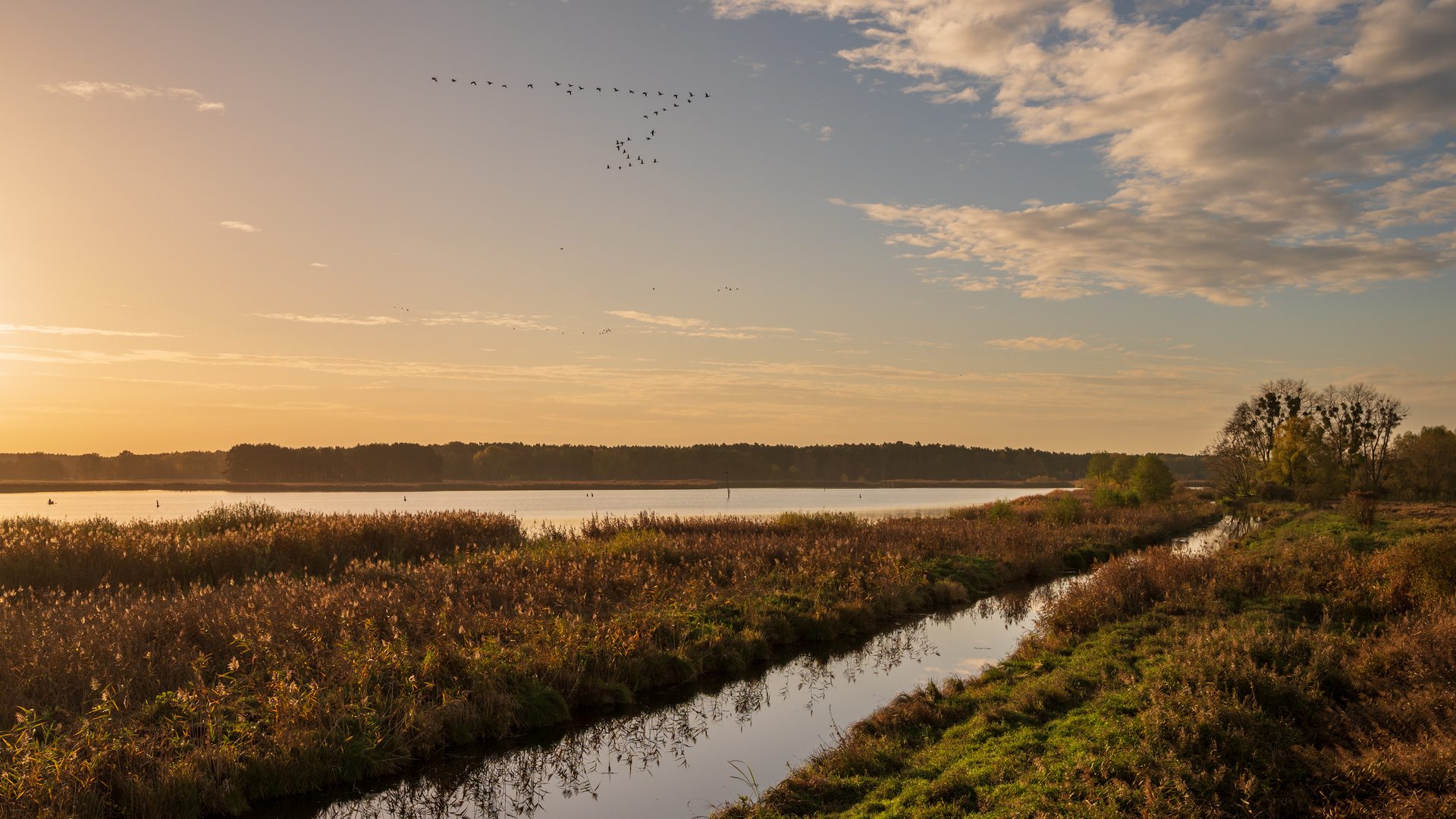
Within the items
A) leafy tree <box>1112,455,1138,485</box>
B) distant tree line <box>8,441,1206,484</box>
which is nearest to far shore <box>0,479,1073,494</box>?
distant tree line <box>8,441,1206,484</box>

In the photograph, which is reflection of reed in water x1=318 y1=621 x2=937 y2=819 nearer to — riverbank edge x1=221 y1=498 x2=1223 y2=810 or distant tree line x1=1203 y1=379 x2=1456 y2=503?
riverbank edge x1=221 y1=498 x2=1223 y2=810

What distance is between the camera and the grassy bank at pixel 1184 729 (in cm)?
833

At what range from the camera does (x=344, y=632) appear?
15953 millimetres

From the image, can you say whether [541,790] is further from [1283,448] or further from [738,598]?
[1283,448]

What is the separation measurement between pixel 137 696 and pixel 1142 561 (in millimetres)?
28256

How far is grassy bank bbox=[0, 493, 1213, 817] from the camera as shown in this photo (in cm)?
1121

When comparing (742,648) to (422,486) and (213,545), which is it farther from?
(422,486)

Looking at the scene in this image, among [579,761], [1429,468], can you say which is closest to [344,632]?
[579,761]

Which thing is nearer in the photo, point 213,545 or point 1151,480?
point 213,545

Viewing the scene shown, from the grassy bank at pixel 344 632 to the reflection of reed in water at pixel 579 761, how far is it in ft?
2.69

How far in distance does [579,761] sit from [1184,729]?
30.4ft

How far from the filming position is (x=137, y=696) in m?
13.2

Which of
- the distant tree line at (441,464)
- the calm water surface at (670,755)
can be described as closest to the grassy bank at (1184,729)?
the calm water surface at (670,755)

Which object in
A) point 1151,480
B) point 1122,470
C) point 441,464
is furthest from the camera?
point 441,464
